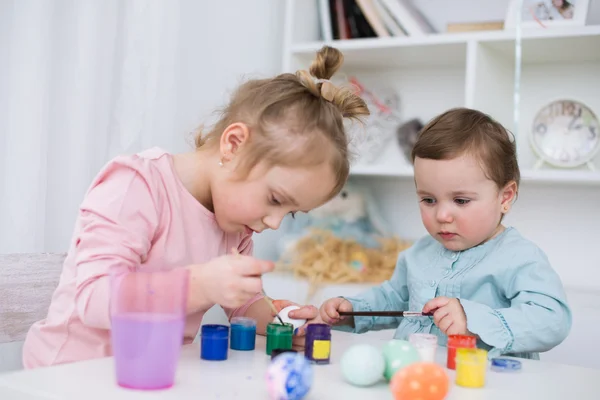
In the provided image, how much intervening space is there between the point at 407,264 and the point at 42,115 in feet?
2.68

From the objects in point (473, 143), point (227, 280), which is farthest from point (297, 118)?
point (473, 143)

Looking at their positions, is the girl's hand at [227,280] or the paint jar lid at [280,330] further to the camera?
the paint jar lid at [280,330]

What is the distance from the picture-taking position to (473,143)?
4.53ft

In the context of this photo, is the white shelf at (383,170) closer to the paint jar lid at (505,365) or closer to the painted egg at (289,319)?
the painted egg at (289,319)

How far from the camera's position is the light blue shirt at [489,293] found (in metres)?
1.18

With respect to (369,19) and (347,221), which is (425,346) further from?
(369,19)

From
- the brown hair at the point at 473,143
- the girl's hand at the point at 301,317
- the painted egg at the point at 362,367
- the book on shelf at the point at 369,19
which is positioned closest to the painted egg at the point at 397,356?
the painted egg at the point at 362,367

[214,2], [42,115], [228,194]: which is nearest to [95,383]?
[228,194]

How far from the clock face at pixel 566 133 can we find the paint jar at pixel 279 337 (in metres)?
1.40

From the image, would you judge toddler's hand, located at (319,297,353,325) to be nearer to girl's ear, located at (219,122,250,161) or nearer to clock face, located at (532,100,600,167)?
girl's ear, located at (219,122,250,161)

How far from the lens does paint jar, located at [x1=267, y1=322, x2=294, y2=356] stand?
96 cm

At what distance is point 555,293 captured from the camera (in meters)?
1.25

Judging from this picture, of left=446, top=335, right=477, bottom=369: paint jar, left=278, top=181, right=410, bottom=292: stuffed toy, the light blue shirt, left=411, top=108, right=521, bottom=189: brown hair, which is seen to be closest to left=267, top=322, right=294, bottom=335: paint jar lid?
left=446, top=335, right=477, bottom=369: paint jar

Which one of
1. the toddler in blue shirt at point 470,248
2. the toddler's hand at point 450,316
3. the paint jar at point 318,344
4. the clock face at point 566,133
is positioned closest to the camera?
the paint jar at point 318,344
